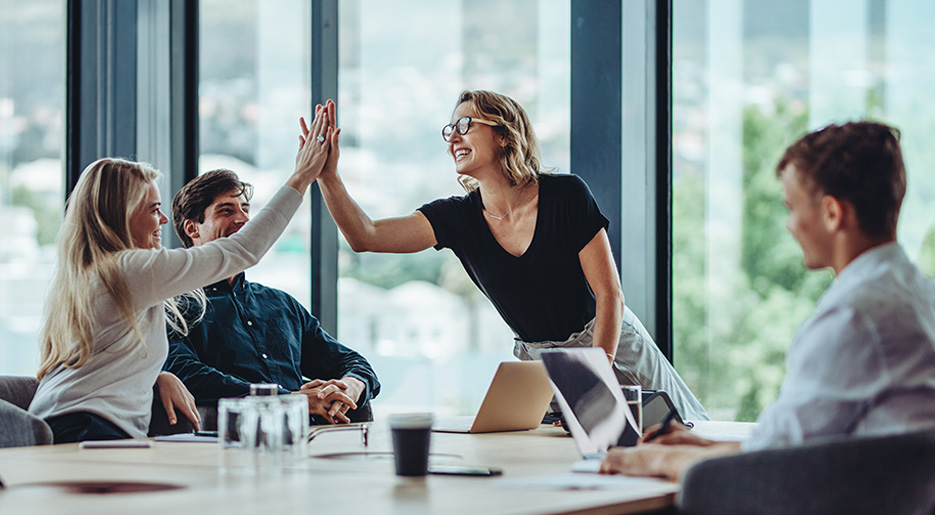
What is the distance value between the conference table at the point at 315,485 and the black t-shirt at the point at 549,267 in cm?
101

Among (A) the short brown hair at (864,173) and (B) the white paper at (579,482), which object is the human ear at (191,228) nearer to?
(B) the white paper at (579,482)

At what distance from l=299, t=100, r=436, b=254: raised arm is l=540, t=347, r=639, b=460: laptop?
122 cm

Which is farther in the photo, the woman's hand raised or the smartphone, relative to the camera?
the woman's hand raised

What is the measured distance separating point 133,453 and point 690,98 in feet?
7.86

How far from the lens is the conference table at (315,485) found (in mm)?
1209

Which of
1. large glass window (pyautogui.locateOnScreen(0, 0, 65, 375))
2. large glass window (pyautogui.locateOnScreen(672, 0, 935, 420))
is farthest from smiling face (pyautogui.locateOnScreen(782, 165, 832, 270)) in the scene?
large glass window (pyautogui.locateOnScreen(0, 0, 65, 375))

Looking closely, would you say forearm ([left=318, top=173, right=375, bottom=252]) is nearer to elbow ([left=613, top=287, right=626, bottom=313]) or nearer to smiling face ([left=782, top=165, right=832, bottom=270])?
elbow ([left=613, top=287, right=626, bottom=313])

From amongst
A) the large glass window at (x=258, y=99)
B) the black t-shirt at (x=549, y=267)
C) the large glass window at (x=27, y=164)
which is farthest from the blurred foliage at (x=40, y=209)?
the black t-shirt at (x=549, y=267)

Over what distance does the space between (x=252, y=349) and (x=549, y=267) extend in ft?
3.06

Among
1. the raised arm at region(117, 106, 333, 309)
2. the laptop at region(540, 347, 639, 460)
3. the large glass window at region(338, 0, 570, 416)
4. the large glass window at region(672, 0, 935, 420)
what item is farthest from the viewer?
the large glass window at region(338, 0, 570, 416)

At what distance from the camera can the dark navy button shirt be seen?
109 inches

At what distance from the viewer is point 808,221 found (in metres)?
1.50

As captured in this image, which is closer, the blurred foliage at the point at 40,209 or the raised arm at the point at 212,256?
the raised arm at the point at 212,256

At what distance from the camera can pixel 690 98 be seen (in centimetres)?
353
